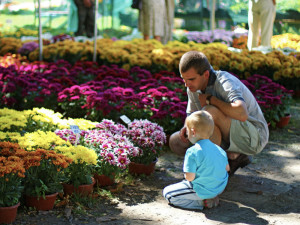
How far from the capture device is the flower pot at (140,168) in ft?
15.0

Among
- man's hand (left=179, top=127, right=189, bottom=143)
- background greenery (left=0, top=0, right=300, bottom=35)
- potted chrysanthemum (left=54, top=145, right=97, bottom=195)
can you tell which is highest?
background greenery (left=0, top=0, right=300, bottom=35)

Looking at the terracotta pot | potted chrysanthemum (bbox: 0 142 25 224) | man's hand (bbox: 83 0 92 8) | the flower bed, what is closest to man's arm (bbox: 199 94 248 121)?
the terracotta pot

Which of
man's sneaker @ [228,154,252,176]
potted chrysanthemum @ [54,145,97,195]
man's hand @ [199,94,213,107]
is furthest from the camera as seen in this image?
man's sneaker @ [228,154,252,176]

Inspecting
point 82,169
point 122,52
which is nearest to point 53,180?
point 82,169

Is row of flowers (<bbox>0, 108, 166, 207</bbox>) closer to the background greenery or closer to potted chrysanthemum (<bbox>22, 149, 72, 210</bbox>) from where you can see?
potted chrysanthemum (<bbox>22, 149, 72, 210</bbox>)

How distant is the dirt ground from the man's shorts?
1.24ft

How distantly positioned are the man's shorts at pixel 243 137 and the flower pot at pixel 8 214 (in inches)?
77.7

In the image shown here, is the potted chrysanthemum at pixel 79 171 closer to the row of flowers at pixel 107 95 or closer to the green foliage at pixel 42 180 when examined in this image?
the green foliage at pixel 42 180

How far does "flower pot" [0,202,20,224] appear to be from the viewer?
325 cm

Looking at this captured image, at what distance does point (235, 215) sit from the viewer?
12.2 ft

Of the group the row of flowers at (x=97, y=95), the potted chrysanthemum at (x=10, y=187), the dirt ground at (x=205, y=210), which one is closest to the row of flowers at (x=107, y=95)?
the row of flowers at (x=97, y=95)

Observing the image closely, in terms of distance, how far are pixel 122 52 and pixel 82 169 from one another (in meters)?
5.90

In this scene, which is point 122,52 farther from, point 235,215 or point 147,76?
point 235,215

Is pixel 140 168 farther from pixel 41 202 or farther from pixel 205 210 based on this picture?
pixel 41 202
